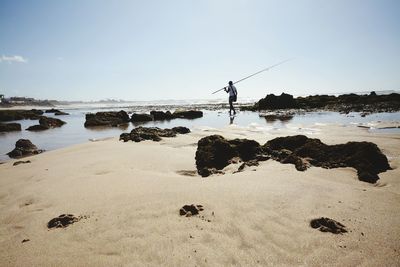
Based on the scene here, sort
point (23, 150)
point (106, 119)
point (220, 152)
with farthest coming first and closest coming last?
point (106, 119)
point (23, 150)
point (220, 152)

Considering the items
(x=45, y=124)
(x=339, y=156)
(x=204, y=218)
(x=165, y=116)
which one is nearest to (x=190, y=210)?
(x=204, y=218)

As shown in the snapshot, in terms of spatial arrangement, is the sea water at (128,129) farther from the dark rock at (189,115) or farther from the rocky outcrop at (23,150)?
the dark rock at (189,115)

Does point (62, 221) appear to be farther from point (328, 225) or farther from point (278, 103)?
point (278, 103)

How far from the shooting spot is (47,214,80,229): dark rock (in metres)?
3.13

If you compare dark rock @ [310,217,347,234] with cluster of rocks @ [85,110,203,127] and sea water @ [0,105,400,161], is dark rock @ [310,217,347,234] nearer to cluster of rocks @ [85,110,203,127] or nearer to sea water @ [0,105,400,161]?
sea water @ [0,105,400,161]

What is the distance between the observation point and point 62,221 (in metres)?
3.20

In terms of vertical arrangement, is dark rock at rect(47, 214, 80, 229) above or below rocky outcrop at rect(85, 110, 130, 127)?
above

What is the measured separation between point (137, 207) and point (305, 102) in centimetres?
2915

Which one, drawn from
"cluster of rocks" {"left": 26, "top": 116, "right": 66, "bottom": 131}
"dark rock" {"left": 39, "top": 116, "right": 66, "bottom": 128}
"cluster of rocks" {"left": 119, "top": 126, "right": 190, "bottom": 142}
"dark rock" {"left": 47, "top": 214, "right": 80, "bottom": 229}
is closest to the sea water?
"cluster of rocks" {"left": 26, "top": 116, "right": 66, "bottom": 131}

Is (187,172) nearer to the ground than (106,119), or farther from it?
farther from it

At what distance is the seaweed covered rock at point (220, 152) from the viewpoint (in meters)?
5.26

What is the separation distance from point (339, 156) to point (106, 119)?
1792cm

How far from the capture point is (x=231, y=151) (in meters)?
5.57

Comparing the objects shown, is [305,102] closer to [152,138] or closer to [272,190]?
[152,138]
